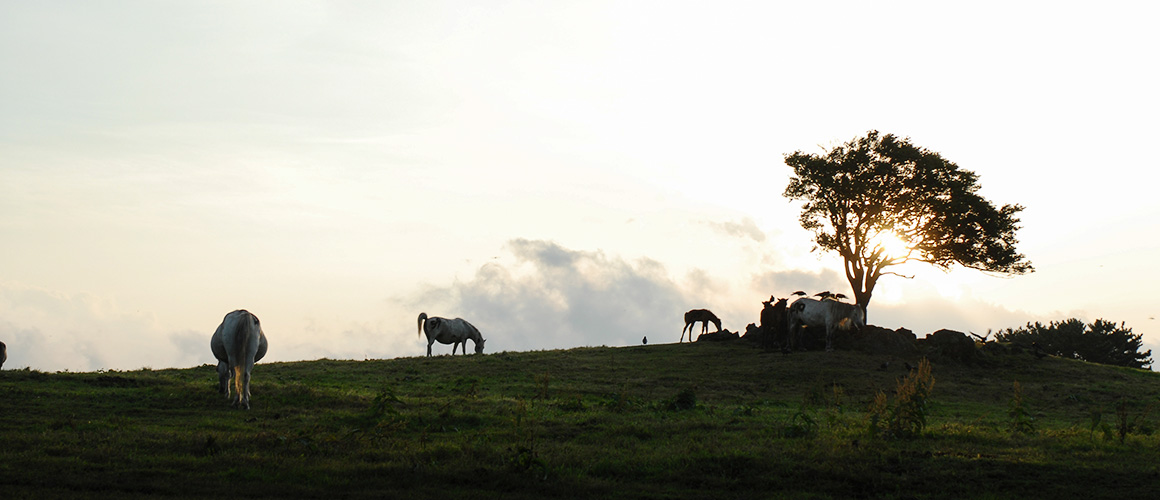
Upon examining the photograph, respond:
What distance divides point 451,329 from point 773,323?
16224mm

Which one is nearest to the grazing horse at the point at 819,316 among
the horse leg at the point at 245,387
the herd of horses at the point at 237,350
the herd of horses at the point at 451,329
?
the herd of horses at the point at 451,329

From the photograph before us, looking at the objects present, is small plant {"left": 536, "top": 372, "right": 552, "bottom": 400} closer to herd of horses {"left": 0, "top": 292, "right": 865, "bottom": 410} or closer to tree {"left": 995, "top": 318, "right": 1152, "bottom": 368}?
herd of horses {"left": 0, "top": 292, "right": 865, "bottom": 410}

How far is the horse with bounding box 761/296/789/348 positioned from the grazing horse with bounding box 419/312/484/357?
13.9 meters

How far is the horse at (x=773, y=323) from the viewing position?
128 ft

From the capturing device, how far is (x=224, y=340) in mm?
20125

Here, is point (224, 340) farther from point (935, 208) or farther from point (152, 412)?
point (935, 208)

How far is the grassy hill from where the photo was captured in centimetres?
1249

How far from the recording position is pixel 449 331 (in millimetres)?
44812

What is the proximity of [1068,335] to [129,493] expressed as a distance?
62.4 meters

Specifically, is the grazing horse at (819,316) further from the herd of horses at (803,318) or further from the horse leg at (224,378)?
the horse leg at (224,378)

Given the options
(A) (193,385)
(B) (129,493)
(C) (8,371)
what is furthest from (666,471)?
(C) (8,371)

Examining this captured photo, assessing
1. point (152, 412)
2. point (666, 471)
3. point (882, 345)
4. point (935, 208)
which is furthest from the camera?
point (935, 208)

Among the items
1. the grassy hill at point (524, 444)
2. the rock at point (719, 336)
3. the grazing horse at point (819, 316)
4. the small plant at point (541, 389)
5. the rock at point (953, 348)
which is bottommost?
the grassy hill at point (524, 444)

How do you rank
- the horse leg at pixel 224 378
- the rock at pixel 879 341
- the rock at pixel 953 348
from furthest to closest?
the rock at pixel 879 341 < the rock at pixel 953 348 < the horse leg at pixel 224 378
